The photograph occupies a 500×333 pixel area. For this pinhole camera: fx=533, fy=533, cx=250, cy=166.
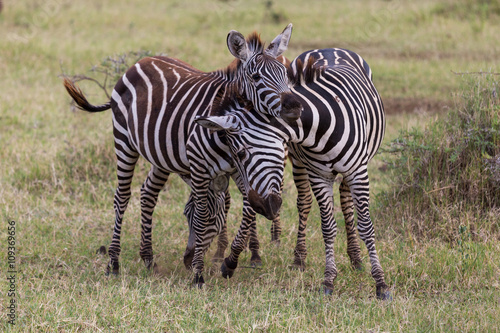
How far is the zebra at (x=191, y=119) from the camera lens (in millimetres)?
3865

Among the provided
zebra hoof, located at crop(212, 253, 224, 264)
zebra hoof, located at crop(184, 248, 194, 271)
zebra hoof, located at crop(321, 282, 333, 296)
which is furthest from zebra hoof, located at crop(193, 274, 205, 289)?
zebra hoof, located at crop(321, 282, 333, 296)

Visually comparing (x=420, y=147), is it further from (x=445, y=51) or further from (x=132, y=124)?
(x=445, y=51)

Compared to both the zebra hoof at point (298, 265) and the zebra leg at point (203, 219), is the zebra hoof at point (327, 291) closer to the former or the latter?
the zebra hoof at point (298, 265)

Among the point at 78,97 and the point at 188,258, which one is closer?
the point at 188,258

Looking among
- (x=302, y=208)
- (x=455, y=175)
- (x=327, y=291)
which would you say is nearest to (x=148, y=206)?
(x=302, y=208)

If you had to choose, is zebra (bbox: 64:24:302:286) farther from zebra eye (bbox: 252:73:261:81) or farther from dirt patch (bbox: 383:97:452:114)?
dirt patch (bbox: 383:97:452:114)

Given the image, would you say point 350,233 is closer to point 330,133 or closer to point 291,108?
point 330,133

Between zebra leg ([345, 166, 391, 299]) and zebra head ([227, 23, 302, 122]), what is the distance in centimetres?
90

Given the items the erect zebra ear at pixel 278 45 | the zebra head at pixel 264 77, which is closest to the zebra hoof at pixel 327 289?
the zebra head at pixel 264 77

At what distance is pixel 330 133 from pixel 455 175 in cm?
215

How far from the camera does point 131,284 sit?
4.71m

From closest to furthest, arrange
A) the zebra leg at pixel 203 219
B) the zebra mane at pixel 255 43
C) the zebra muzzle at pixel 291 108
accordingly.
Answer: the zebra muzzle at pixel 291 108 < the zebra mane at pixel 255 43 < the zebra leg at pixel 203 219

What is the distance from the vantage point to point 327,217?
4441 mm

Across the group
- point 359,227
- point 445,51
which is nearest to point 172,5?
point 445,51
